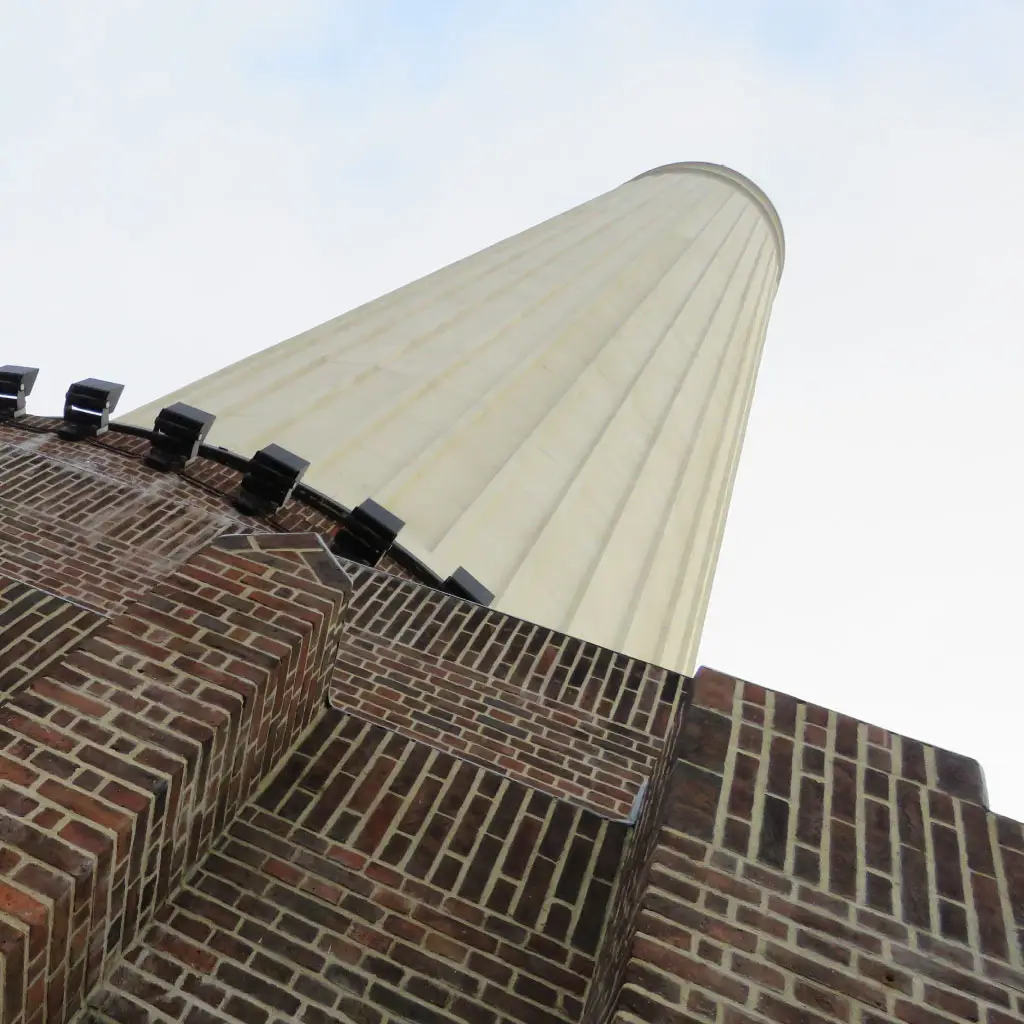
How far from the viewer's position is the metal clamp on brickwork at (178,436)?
723cm

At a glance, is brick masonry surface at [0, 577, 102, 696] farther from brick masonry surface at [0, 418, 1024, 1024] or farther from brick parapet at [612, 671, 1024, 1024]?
brick parapet at [612, 671, 1024, 1024]

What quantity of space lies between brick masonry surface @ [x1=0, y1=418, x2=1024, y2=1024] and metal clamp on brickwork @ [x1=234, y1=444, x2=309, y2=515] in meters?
2.61

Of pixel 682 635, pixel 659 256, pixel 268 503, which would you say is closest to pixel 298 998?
pixel 268 503

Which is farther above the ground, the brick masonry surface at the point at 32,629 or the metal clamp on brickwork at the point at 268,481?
the metal clamp on brickwork at the point at 268,481

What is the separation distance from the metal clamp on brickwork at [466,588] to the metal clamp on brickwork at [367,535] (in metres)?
0.54

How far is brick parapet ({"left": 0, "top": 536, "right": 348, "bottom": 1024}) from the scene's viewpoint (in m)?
2.35

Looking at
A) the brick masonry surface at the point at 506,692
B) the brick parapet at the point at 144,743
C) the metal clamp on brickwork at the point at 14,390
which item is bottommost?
the brick parapet at the point at 144,743

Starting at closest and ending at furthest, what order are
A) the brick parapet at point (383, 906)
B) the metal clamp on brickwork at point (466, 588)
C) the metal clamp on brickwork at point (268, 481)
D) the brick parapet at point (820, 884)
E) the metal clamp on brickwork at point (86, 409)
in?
1. the brick parapet at point (820, 884)
2. the brick parapet at point (383, 906)
3. the metal clamp on brickwork at point (466, 588)
4. the metal clamp on brickwork at point (268, 481)
5. the metal clamp on brickwork at point (86, 409)

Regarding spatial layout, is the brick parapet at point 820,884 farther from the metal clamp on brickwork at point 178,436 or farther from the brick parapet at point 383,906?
the metal clamp on brickwork at point 178,436

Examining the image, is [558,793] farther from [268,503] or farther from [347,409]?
[347,409]

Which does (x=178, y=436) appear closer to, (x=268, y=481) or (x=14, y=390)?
(x=268, y=481)

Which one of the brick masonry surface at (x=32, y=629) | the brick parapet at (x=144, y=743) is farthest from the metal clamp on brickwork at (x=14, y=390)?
the brick parapet at (x=144, y=743)

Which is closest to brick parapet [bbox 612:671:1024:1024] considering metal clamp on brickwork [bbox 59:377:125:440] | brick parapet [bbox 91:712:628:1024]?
brick parapet [bbox 91:712:628:1024]

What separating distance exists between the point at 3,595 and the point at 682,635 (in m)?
7.18
